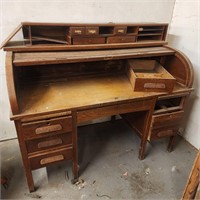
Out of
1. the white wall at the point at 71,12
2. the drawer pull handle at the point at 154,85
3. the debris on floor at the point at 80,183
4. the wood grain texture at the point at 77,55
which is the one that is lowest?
the debris on floor at the point at 80,183

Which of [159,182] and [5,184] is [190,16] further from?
[5,184]

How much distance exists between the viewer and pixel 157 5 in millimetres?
1856

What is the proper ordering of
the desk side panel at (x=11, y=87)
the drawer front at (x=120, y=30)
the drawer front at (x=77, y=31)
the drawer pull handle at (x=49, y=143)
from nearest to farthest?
the desk side panel at (x=11, y=87) < the drawer pull handle at (x=49, y=143) < the drawer front at (x=77, y=31) < the drawer front at (x=120, y=30)

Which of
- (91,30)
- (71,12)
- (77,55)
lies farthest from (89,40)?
(71,12)

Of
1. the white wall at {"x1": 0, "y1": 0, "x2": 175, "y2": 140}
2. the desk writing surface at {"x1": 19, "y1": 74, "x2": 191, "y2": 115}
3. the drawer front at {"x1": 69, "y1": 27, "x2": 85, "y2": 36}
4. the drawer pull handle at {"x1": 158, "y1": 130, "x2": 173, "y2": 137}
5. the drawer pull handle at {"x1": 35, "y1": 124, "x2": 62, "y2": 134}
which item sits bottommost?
the drawer pull handle at {"x1": 158, "y1": 130, "x2": 173, "y2": 137}

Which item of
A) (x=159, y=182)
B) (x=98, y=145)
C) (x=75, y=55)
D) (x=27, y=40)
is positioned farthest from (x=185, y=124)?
(x=27, y=40)

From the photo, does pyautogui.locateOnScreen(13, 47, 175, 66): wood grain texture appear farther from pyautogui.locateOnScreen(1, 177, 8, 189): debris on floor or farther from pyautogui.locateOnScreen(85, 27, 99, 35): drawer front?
pyautogui.locateOnScreen(1, 177, 8, 189): debris on floor

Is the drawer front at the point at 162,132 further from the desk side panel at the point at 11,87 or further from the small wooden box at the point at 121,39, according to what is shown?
the desk side panel at the point at 11,87

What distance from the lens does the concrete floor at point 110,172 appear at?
5.00 feet

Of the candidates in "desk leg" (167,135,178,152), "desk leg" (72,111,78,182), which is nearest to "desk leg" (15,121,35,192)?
"desk leg" (72,111,78,182)

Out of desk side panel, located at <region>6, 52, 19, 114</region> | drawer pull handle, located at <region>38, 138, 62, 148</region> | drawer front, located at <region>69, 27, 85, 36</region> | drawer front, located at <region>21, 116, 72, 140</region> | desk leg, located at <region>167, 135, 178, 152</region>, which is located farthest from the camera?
desk leg, located at <region>167, 135, 178, 152</region>

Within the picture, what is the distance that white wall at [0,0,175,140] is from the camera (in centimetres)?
147

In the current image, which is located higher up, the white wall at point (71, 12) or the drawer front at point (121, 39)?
the white wall at point (71, 12)

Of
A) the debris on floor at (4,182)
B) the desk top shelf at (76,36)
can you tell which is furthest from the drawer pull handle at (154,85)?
the debris on floor at (4,182)
